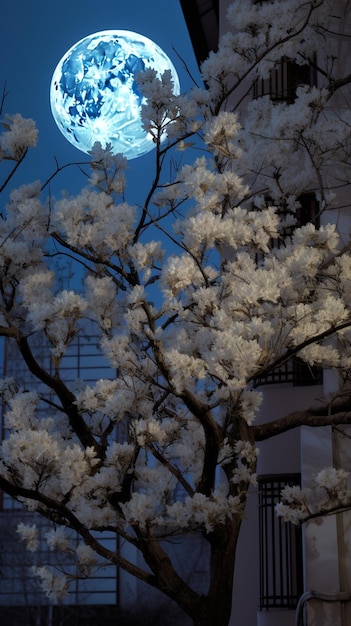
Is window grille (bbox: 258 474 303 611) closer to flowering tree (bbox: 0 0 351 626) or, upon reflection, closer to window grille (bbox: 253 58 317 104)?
flowering tree (bbox: 0 0 351 626)

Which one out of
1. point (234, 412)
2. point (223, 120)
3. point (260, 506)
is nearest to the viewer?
point (234, 412)

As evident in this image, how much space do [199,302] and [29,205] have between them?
4.35ft

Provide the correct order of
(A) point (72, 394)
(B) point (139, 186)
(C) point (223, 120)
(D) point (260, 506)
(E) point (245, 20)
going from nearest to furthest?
(C) point (223, 120) → (A) point (72, 394) → (E) point (245, 20) → (D) point (260, 506) → (B) point (139, 186)

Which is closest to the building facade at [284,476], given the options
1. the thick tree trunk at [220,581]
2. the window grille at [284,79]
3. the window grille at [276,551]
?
the window grille at [276,551]

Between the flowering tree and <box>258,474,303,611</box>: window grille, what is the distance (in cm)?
167

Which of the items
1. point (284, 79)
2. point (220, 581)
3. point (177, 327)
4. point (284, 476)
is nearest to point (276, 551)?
point (284, 476)

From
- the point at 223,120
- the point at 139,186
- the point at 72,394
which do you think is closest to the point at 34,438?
the point at 72,394

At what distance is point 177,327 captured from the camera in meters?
6.83

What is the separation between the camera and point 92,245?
5.90m

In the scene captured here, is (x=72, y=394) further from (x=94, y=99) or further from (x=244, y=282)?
(x=94, y=99)

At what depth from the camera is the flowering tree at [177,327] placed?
17.3 ft

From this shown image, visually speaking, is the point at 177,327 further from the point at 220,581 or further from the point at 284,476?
the point at 284,476

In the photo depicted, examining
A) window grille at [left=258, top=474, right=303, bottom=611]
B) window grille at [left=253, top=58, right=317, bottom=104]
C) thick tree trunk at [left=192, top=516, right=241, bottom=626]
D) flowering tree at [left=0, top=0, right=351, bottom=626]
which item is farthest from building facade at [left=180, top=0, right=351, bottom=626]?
thick tree trunk at [left=192, top=516, right=241, bottom=626]

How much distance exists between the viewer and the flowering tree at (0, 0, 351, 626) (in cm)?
527
